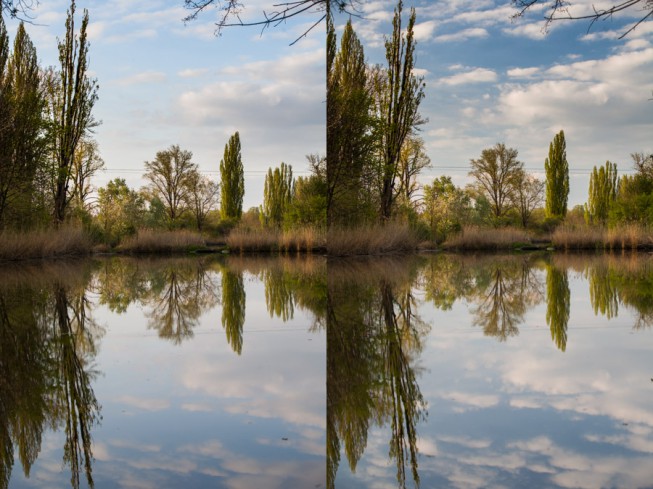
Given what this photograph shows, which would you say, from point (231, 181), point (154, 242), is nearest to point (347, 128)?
point (154, 242)

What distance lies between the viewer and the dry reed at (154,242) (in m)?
14.1

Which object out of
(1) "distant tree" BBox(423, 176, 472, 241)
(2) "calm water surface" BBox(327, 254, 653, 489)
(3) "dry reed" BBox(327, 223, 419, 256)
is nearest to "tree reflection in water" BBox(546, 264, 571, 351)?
(2) "calm water surface" BBox(327, 254, 653, 489)

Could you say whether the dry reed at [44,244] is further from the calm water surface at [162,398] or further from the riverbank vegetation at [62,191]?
the calm water surface at [162,398]

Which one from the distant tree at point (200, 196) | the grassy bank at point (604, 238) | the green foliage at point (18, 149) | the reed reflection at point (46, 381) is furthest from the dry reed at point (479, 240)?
the distant tree at point (200, 196)

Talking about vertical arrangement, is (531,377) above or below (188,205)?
below

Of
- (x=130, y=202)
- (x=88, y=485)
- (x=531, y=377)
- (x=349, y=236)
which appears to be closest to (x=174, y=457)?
(x=88, y=485)

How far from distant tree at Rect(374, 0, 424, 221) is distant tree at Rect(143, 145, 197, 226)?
636 inches

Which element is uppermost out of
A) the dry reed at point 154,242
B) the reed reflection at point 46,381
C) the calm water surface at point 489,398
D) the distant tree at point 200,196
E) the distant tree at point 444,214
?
the distant tree at point 200,196

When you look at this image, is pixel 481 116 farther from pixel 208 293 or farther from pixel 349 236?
pixel 208 293

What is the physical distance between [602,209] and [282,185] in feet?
59.0

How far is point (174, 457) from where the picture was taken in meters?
1.17

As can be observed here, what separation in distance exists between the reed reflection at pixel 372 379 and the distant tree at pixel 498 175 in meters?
A: 25.3

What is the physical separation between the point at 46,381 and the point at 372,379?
1.06 metres

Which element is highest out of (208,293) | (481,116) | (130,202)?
(481,116)
